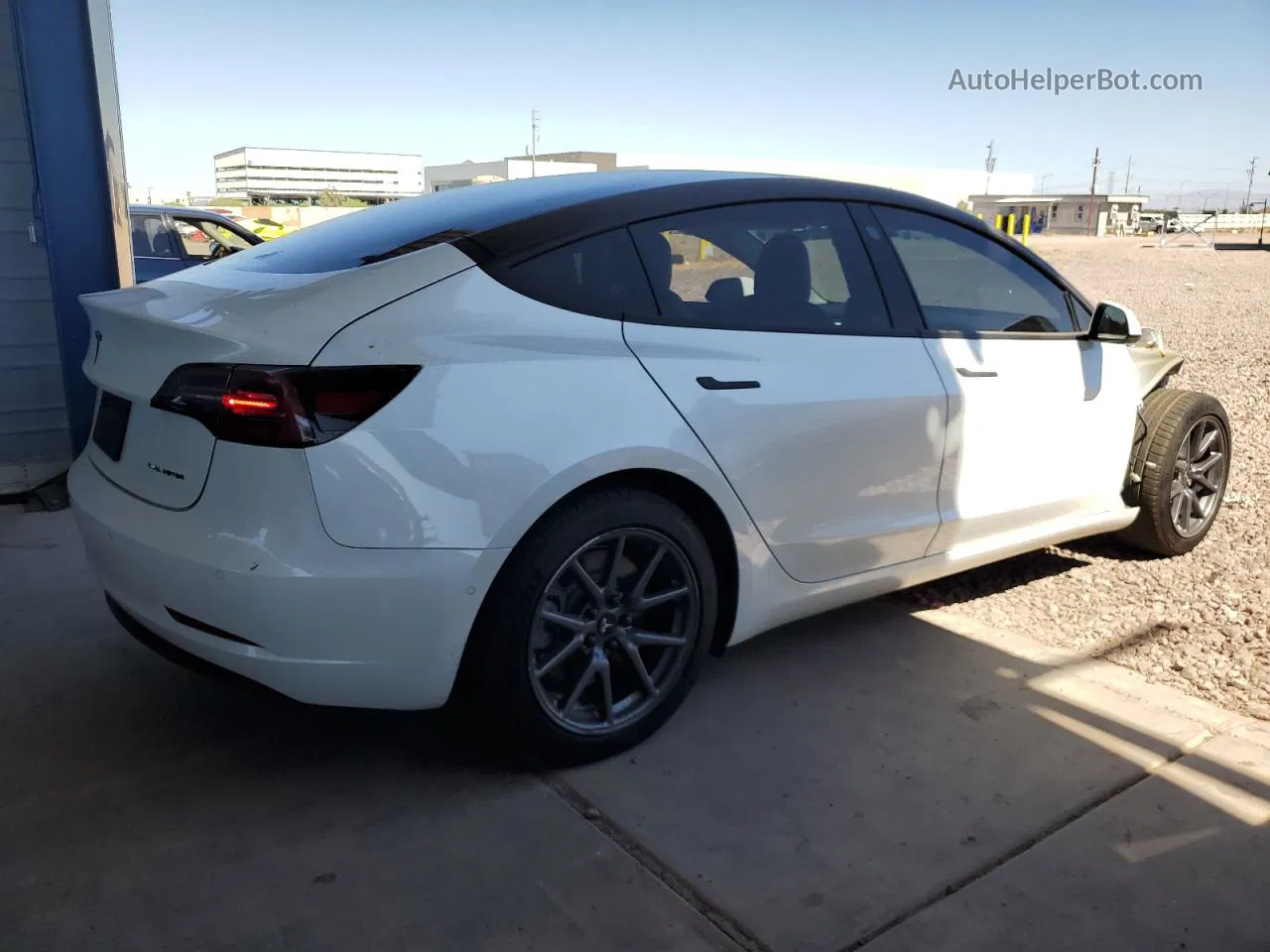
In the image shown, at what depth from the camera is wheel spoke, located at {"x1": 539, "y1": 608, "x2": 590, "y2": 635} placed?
2.63m

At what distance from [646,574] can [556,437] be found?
20.2 inches

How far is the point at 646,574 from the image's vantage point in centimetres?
Answer: 279

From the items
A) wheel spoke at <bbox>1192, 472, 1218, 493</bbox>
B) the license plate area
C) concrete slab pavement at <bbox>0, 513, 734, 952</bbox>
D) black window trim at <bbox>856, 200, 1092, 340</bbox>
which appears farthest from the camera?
wheel spoke at <bbox>1192, 472, 1218, 493</bbox>

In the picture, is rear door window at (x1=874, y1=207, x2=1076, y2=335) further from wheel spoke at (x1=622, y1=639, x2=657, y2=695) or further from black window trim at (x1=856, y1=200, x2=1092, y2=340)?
wheel spoke at (x1=622, y1=639, x2=657, y2=695)

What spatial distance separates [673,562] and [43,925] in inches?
65.8

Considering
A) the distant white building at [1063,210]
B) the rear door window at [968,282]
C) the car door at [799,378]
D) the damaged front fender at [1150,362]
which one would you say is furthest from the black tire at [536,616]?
the distant white building at [1063,210]

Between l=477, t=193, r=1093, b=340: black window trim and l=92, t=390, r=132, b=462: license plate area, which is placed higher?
l=477, t=193, r=1093, b=340: black window trim

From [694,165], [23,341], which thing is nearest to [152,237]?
[23,341]

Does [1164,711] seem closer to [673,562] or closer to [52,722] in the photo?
[673,562]

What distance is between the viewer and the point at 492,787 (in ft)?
8.98

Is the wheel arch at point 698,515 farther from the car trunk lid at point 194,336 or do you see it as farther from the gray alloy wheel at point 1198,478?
the gray alloy wheel at point 1198,478

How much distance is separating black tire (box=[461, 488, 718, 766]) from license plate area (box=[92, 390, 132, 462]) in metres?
1.07

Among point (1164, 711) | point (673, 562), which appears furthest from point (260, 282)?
point (1164, 711)

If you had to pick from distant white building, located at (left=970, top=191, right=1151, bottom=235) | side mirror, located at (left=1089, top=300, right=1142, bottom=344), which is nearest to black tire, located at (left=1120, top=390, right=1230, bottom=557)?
side mirror, located at (left=1089, top=300, right=1142, bottom=344)
